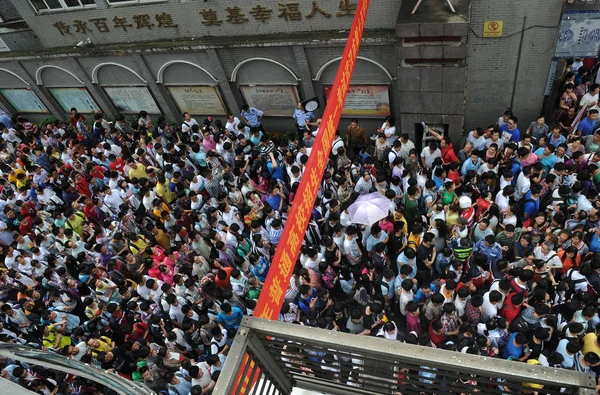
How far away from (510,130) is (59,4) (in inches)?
481

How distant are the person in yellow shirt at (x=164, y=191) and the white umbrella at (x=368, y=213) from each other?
4719 mm

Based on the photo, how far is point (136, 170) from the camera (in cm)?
1103

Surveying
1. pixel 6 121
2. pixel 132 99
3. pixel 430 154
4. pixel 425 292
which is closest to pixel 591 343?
pixel 425 292

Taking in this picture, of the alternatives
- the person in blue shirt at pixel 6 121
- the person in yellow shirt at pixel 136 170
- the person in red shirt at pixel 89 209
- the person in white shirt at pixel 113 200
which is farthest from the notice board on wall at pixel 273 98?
the person in blue shirt at pixel 6 121

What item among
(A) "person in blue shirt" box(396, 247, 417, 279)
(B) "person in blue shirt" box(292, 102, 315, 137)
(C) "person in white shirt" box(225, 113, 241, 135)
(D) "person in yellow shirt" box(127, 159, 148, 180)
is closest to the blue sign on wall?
(B) "person in blue shirt" box(292, 102, 315, 137)

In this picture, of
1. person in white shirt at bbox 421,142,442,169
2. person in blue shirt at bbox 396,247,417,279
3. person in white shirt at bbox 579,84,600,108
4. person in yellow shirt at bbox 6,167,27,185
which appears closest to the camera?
person in blue shirt at bbox 396,247,417,279

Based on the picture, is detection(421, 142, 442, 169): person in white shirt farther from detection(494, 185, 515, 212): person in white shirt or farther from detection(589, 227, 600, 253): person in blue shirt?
detection(589, 227, 600, 253): person in blue shirt

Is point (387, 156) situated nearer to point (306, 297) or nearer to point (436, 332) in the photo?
point (306, 297)

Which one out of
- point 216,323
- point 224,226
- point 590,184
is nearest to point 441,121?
point 590,184

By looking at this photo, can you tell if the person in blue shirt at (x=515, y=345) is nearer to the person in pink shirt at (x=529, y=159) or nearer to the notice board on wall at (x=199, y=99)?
the person in pink shirt at (x=529, y=159)

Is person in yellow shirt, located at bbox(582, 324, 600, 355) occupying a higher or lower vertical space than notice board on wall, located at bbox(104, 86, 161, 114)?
lower

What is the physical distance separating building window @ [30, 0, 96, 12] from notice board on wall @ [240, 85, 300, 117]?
478cm

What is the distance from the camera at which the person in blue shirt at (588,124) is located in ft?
28.4

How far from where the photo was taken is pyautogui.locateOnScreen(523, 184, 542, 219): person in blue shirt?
25.4ft
